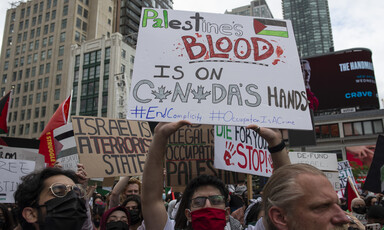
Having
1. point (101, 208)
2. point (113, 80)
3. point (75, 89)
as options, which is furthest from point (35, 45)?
point (101, 208)

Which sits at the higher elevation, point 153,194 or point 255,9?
point 255,9

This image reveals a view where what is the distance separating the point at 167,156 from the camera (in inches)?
178

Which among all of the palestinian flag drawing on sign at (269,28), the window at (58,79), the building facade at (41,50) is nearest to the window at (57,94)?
the building facade at (41,50)

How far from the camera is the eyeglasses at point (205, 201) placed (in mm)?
2564

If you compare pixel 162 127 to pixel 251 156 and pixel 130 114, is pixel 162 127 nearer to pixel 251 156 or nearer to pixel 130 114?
pixel 130 114

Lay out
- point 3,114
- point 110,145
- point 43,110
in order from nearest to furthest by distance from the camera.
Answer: point 110,145, point 3,114, point 43,110

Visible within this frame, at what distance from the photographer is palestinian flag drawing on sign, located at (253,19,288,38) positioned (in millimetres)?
3547

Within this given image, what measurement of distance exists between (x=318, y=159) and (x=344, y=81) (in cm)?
2738

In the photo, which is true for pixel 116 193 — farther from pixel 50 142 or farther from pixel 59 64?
pixel 59 64

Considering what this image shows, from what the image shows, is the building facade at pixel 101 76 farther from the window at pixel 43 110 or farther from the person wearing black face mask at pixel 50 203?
the person wearing black face mask at pixel 50 203

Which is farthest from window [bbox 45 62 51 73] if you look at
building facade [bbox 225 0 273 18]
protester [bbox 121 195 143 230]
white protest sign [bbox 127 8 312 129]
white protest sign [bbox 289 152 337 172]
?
building facade [bbox 225 0 273 18]

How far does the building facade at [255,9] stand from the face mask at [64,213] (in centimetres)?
14010

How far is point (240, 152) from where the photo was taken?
4535 mm

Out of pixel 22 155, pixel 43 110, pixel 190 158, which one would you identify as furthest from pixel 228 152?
pixel 43 110
